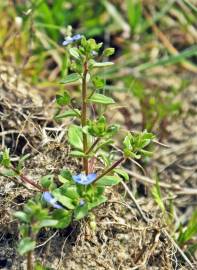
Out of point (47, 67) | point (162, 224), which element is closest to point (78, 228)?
point (162, 224)

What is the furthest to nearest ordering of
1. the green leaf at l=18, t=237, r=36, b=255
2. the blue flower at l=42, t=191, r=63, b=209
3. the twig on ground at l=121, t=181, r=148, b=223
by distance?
the twig on ground at l=121, t=181, r=148, b=223
the blue flower at l=42, t=191, r=63, b=209
the green leaf at l=18, t=237, r=36, b=255

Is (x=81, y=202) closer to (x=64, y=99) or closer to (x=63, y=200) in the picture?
(x=63, y=200)

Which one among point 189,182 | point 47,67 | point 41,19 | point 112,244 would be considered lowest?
point 189,182

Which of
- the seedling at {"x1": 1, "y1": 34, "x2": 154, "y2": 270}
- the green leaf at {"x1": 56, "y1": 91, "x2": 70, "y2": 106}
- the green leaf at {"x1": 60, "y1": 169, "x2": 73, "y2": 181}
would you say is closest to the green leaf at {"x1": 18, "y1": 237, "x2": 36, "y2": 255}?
the seedling at {"x1": 1, "y1": 34, "x2": 154, "y2": 270}

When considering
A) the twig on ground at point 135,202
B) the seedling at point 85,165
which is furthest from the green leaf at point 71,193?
the twig on ground at point 135,202

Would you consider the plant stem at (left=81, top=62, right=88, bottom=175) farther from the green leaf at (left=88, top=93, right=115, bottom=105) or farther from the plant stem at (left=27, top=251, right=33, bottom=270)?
the plant stem at (left=27, top=251, right=33, bottom=270)

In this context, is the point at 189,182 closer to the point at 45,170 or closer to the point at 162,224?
the point at 162,224
